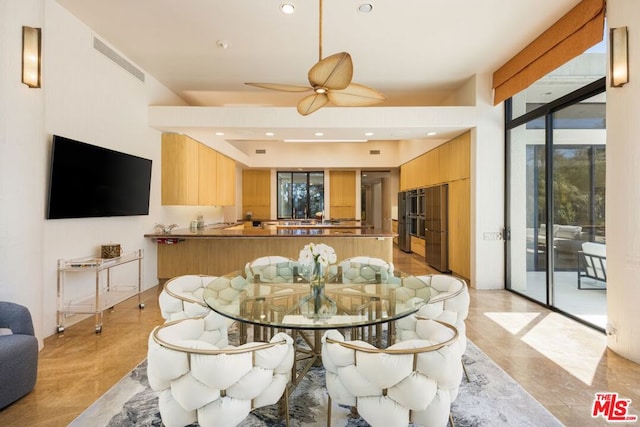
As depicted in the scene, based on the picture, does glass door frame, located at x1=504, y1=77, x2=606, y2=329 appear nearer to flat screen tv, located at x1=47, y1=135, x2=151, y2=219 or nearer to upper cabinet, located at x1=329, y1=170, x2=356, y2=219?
flat screen tv, located at x1=47, y1=135, x2=151, y2=219

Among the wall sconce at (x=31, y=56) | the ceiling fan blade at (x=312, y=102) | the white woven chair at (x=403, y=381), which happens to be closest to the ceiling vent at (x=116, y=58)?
the wall sconce at (x=31, y=56)

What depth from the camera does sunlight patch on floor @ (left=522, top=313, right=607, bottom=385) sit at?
2.66 meters

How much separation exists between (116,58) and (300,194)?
6846 millimetres

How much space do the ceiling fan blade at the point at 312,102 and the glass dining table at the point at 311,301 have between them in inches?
60.6

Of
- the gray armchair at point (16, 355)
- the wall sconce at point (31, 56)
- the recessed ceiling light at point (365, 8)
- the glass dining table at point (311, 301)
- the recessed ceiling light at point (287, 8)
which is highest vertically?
the recessed ceiling light at point (365, 8)

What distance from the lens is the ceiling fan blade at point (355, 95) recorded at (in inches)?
102

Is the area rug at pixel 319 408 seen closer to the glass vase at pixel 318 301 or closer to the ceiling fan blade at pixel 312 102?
the glass vase at pixel 318 301

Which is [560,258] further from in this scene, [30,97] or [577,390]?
[30,97]

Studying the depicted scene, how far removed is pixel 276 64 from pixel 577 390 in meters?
4.88

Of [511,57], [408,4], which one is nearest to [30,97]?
[408,4]

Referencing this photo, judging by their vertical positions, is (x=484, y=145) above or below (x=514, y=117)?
below

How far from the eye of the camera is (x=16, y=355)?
2.13m

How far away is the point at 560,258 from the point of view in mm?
4031

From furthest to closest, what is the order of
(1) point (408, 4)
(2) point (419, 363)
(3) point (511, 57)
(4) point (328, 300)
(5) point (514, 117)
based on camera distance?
1. (5) point (514, 117)
2. (3) point (511, 57)
3. (1) point (408, 4)
4. (4) point (328, 300)
5. (2) point (419, 363)
